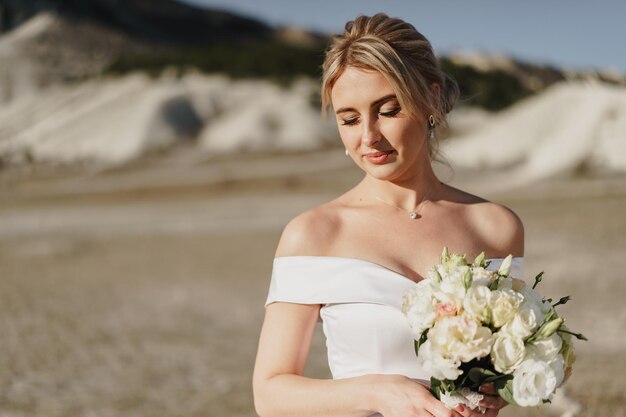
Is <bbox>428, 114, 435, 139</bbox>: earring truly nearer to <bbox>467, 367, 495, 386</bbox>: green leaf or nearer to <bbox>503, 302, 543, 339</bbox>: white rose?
<bbox>503, 302, 543, 339</bbox>: white rose

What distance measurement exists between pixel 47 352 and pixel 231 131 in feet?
130

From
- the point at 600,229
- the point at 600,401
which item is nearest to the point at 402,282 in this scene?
the point at 600,401

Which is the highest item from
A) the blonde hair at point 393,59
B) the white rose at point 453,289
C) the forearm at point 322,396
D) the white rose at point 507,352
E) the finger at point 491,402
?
the blonde hair at point 393,59

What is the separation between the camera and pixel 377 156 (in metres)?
2.72

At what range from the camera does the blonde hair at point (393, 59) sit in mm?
2588

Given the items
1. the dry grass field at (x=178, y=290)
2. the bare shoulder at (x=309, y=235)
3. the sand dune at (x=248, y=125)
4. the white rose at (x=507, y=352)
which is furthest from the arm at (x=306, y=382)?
the sand dune at (x=248, y=125)

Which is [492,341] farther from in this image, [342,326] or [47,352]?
[47,352]

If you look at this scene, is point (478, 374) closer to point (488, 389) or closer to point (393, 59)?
point (488, 389)

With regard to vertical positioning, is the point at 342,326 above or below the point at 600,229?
above

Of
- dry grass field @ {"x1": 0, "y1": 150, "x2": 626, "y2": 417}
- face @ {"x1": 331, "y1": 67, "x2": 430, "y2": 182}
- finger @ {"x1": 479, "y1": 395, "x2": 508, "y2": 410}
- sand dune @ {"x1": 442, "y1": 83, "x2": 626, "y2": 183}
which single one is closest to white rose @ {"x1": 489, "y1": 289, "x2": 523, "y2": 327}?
finger @ {"x1": 479, "y1": 395, "x2": 508, "y2": 410}

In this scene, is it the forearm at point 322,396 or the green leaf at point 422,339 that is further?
the forearm at point 322,396

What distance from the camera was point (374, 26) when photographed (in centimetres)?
271

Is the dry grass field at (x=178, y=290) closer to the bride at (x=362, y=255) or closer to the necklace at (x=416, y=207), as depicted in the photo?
the necklace at (x=416, y=207)

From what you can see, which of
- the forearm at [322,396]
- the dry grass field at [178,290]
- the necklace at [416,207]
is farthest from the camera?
the dry grass field at [178,290]
